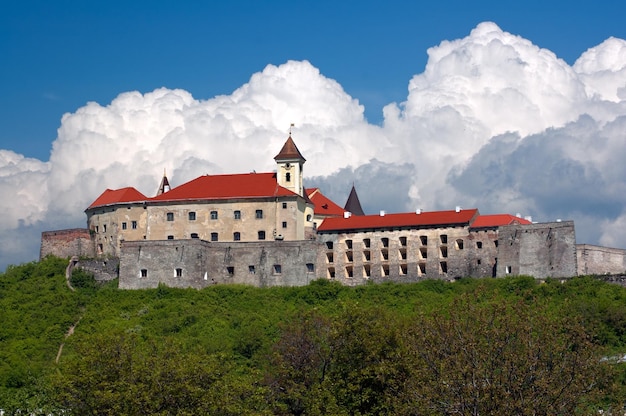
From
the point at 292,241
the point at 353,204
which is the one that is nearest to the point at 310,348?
the point at 292,241

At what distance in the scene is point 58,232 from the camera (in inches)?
3947

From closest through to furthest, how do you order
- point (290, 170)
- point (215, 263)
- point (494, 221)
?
point (494, 221) < point (215, 263) < point (290, 170)

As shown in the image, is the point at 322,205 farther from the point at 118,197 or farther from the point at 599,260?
the point at 599,260

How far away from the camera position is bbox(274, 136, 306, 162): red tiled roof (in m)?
96.5

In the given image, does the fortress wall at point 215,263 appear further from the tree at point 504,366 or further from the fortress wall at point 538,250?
the tree at point 504,366

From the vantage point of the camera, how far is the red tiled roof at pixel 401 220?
91.1 meters

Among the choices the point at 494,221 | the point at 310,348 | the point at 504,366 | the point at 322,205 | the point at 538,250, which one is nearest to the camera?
the point at 504,366

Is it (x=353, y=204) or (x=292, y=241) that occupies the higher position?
(x=353, y=204)

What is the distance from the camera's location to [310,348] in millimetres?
61844

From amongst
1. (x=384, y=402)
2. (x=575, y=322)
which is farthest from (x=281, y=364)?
(x=575, y=322)

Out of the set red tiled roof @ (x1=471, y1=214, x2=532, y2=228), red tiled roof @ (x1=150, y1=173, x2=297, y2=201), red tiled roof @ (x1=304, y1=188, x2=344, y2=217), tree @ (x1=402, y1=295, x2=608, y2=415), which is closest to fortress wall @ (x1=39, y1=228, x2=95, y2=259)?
red tiled roof @ (x1=150, y1=173, x2=297, y2=201)

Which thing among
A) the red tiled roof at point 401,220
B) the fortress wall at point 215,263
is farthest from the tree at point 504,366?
the fortress wall at point 215,263

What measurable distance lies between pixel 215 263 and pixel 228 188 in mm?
7302

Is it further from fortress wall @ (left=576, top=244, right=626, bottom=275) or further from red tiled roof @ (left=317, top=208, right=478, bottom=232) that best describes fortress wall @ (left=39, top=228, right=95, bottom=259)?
fortress wall @ (left=576, top=244, right=626, bottom=275)
